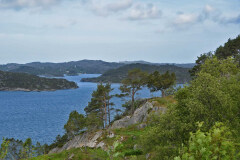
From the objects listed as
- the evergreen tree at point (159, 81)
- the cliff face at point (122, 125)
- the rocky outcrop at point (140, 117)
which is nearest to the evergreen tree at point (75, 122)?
the cliff face at point (122, 125)

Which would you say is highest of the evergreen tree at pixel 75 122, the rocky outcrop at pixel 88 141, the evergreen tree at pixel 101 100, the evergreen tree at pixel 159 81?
the evergreen tree at pixel 159 81

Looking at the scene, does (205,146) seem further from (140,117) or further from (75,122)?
(75,122)

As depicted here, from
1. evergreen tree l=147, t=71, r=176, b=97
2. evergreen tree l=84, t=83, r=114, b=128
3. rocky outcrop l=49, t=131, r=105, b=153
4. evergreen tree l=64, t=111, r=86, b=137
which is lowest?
rocky outcrop l=49, t=131, r=105, b=153

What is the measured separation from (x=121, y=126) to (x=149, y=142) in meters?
31.4

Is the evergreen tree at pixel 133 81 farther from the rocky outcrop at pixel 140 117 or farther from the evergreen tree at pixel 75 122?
the evergreen tree at pixel 75 122

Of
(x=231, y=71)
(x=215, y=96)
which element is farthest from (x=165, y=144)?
(x=231, y=71)

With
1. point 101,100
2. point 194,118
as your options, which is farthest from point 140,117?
point 194,118

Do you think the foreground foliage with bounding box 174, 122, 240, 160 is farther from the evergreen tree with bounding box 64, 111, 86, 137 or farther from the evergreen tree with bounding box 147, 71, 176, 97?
the evergreen tree with bounding box 147, 71, 176, 97

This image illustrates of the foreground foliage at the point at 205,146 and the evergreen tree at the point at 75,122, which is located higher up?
the foreground foliage at the point at 205,146

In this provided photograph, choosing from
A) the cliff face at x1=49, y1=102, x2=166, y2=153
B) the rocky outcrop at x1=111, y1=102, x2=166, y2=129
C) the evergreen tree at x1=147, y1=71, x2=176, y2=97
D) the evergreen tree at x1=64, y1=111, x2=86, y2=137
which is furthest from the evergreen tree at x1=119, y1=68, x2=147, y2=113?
the evergreen tree at x1=64, y1=111, x2=86, y2=137

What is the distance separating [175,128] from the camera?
1493 centimetres

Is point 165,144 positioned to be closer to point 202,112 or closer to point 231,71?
point 202,112

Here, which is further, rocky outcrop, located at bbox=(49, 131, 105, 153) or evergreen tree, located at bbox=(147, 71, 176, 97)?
evergreen tree, located at bbox=(147, 71, 176, 97)

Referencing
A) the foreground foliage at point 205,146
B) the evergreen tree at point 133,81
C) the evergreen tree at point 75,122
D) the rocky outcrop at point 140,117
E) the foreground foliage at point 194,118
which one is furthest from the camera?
the evergreen tree at point 133,81
